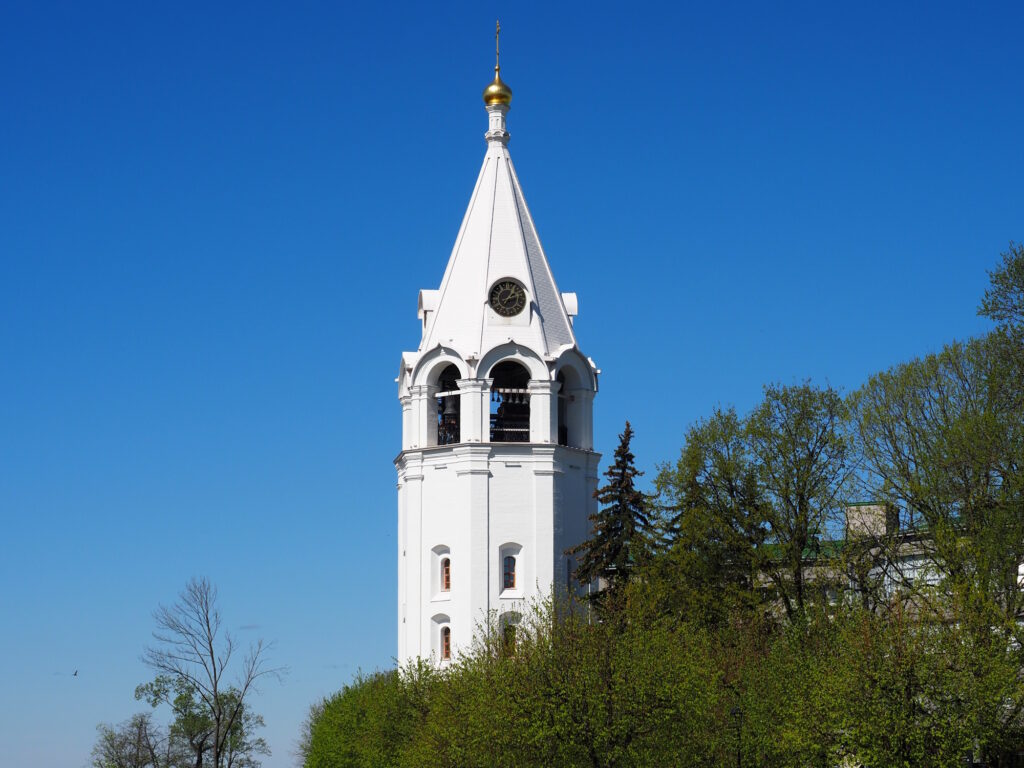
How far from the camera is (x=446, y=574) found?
5538cm

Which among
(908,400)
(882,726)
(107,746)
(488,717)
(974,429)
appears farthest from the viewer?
(107,746)

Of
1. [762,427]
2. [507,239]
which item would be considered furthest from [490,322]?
[762,427]

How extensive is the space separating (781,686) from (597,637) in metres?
4.27

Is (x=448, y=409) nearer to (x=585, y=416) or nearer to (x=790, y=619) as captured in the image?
(x=585, y=416)

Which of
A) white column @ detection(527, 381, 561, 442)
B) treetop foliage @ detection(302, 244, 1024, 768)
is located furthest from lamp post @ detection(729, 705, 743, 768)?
white column @ detection(527, 381, 561, 442)

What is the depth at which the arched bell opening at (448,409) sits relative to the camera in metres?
56.8

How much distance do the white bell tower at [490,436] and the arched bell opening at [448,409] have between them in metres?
0.03

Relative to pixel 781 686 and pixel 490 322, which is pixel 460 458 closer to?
pixel 490 322

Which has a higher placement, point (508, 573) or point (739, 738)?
point (508, 573)

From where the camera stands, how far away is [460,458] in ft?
180

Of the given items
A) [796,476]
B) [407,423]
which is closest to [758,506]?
[796,476]

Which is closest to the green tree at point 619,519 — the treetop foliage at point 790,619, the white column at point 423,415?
the treetop foliage at point 790,619

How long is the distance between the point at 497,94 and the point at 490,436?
1211cm

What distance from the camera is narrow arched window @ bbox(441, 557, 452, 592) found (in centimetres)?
5516
